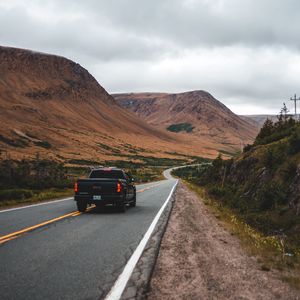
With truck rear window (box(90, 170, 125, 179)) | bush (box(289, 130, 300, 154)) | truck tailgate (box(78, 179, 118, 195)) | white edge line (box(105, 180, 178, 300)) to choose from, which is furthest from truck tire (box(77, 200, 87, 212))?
bush (box(289, 130, 300, 154))

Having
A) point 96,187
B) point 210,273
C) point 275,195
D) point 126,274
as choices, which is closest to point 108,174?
point 96,187

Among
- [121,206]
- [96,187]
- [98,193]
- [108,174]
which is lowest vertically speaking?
[121,206]

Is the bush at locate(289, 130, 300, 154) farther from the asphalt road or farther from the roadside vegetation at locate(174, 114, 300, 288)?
the asphalt road

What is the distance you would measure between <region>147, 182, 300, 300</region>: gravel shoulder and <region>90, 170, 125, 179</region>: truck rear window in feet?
28.6

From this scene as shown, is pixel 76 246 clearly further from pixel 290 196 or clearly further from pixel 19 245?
pixel 290 196

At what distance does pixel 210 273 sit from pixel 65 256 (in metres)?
2.83

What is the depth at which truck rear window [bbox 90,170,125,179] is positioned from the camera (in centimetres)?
1952

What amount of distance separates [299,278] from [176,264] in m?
2.16

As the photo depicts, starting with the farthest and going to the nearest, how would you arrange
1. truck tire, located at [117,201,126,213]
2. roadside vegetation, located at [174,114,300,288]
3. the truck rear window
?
the truck rear window
truck tire, located at [117,201,126,213]
roadside vegetation, located at [174,114,300,288]

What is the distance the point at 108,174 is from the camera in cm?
1964

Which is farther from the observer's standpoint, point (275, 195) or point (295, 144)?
point (295, 144)

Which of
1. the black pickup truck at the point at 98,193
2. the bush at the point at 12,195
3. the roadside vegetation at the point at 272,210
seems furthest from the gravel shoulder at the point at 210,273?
the bush at the point at 12,195

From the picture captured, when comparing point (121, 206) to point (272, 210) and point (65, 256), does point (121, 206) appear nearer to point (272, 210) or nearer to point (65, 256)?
point (272, 210)

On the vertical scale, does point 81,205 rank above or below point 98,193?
below
